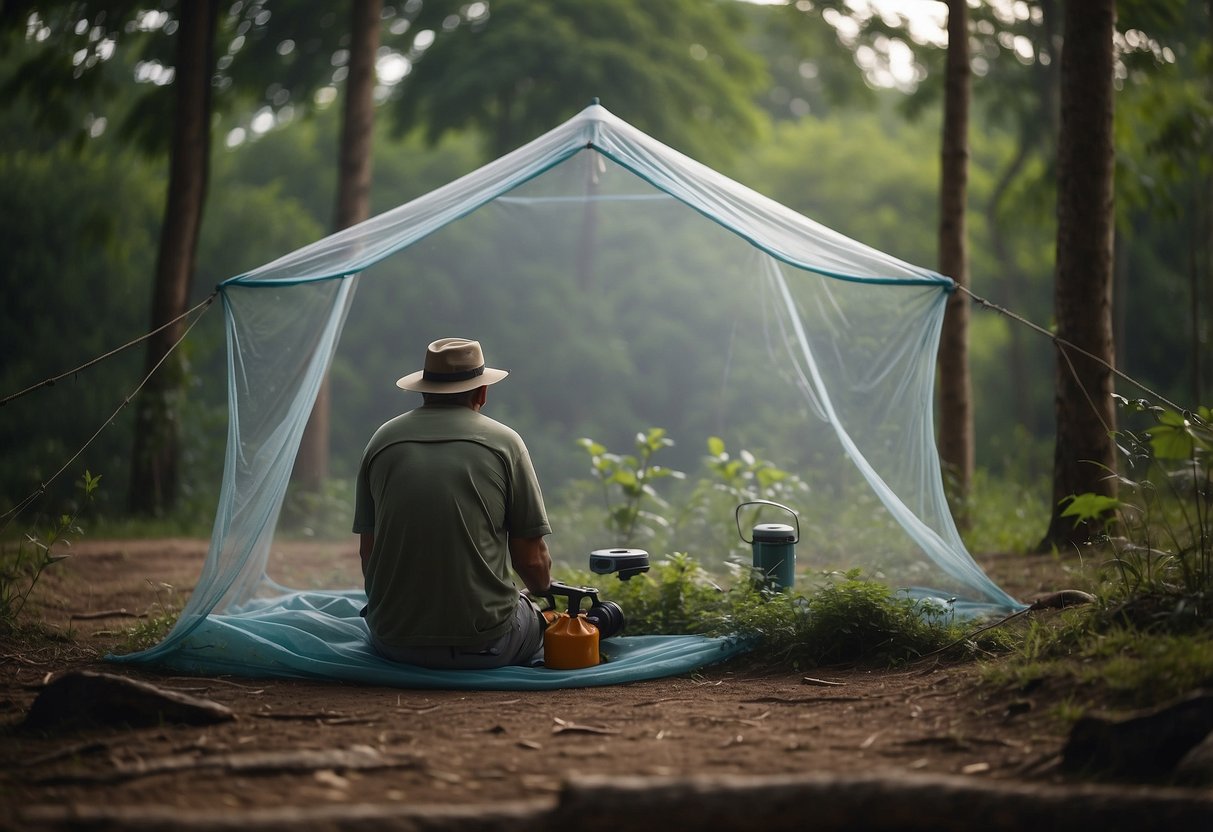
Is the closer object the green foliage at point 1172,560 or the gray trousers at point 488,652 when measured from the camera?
the green foliage at point 1172,560

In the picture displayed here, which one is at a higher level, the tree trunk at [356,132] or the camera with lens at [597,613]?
the tree trunk at [356,132]

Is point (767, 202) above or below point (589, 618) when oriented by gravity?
above

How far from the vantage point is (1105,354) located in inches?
230

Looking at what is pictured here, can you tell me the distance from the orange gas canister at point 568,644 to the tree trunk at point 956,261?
3.56m

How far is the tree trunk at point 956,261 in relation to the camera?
7.13 m

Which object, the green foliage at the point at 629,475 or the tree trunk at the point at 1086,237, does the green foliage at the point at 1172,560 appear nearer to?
the tree trunk at the point at 1086,237

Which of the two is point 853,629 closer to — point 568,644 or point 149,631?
point 568,644

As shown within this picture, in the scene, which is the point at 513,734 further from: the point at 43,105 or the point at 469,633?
the point at 43,105

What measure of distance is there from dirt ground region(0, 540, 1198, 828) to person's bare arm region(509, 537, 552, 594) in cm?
44

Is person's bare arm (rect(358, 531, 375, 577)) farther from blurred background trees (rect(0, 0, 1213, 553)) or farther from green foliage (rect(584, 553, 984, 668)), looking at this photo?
blurred background trees (rect(0, 0, 1213, 553))

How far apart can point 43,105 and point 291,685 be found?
25.9ft

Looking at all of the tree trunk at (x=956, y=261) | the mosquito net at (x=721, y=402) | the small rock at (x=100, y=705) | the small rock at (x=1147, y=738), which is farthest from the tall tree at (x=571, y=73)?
the small rock at (x=1147, y=738)

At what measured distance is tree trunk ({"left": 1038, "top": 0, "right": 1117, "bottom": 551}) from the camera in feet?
18.9

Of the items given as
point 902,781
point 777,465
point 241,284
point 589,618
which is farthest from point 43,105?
point 902,781
